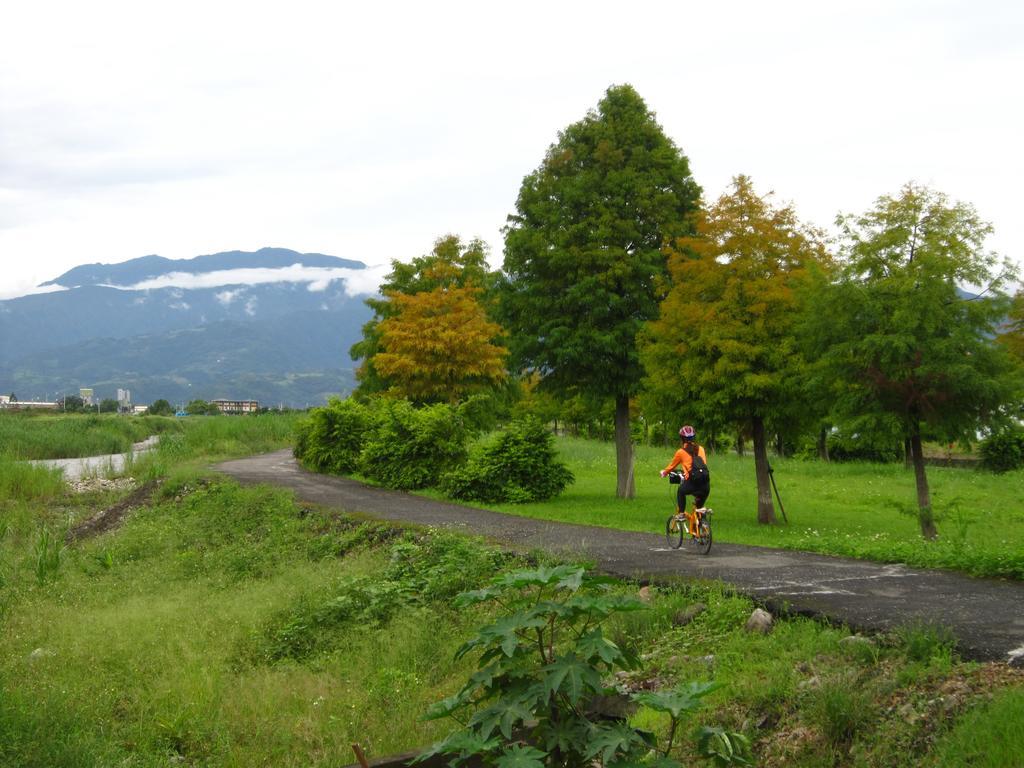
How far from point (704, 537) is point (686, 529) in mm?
560

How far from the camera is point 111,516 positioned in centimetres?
2305

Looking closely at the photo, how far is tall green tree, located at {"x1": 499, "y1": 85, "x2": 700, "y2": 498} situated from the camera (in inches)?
850

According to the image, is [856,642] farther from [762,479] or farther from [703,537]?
[762,479]

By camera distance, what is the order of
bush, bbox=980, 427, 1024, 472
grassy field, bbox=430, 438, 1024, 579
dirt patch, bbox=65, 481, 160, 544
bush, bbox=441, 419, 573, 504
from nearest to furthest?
grassy field, bbox=430, 438, 1024, 579
dirt patch, bbox=65, 481, 160, 544
bush, bbox=441, 419, 573, 504
bush, bbox=980, 427, 1024, 472

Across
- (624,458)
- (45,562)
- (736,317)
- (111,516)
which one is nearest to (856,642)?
(736,317)

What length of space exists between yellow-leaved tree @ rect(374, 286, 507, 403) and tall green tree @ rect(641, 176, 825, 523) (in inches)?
460

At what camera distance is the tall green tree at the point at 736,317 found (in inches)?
727

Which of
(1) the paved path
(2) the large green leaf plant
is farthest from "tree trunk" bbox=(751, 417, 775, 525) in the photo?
(2) the large green leaf plant

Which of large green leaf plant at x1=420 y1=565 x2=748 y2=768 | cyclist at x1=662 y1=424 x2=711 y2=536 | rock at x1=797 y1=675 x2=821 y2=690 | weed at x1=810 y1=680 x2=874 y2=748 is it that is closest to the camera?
large green leaf plant at x1=420 y1=565 x2=748 y2=768

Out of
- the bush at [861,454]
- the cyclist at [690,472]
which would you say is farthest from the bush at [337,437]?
the bush at [861,454]

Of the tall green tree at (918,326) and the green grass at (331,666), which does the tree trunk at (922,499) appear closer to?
the tall green tree at (918,326)

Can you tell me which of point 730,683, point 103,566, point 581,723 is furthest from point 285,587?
point 581,723

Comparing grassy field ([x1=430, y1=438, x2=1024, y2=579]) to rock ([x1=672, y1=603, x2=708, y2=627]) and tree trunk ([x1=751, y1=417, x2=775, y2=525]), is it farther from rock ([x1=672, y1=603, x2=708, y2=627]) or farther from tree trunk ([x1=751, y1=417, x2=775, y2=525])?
rock ([x1=672, y1=603, x2=708, y2=627])

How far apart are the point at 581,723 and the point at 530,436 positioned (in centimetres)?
1874
